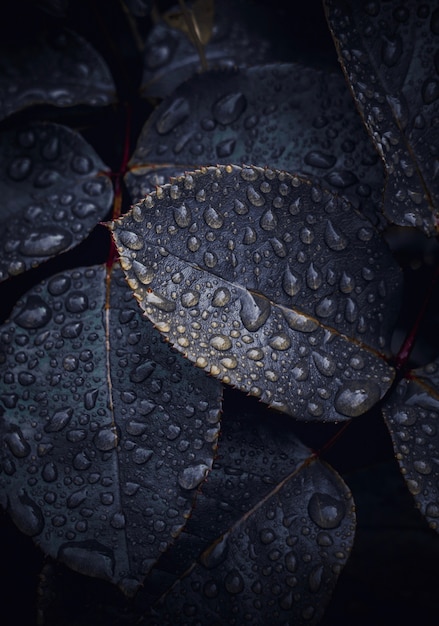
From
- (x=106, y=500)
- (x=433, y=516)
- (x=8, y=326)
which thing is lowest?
(x=433, y=516)

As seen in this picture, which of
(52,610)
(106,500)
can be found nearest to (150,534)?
(106,500)

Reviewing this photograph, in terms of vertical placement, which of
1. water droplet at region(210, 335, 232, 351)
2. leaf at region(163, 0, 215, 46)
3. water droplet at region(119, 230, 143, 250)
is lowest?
water droplet at region(210, 335, 232, 351)

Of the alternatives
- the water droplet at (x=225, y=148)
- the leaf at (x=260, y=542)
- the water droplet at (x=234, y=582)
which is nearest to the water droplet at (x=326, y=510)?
the leaf at (x=260, y=542)

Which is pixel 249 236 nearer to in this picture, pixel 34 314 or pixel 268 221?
pixel 268 221

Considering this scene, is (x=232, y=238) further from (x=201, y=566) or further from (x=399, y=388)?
(x=201, y=566)

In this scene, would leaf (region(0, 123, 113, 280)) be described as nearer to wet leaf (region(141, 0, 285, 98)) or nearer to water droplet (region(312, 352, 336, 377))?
wet leaf (region(141, 0, 285, 98))

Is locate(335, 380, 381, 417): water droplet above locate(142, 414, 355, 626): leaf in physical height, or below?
above

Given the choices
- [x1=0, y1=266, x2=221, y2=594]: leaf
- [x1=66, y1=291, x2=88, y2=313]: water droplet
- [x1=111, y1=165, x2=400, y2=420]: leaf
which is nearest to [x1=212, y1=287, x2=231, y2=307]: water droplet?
[x1=111, y1=165, x2=400, y2=420]: leaf
